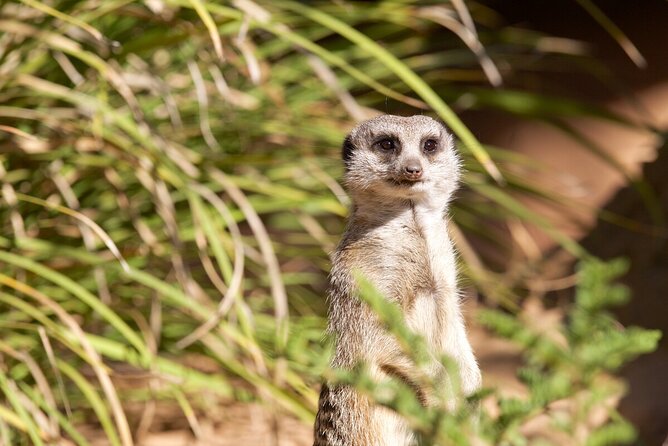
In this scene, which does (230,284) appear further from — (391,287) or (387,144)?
(391,287)

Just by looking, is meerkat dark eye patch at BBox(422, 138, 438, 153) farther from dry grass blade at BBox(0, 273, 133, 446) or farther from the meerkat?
dry grass blade at BBox(0, 273, 133, 446)

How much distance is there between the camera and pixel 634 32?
4.42 meters

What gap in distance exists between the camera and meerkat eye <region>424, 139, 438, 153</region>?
1.95 m

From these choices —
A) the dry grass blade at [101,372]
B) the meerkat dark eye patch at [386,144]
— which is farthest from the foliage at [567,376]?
the dry grass blade at [101,372]

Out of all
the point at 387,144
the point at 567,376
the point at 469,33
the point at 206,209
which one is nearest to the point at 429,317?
the point at 387,144

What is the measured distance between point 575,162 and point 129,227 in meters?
2.21

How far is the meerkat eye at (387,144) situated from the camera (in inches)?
76.5

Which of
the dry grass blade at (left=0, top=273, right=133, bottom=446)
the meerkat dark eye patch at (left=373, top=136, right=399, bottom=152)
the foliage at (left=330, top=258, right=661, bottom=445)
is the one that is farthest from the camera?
the dry grass blade at (left=0, top=273, right=133, bottom=446)

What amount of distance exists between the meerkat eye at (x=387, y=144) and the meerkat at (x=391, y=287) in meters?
0.04

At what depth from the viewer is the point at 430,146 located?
6.43ft

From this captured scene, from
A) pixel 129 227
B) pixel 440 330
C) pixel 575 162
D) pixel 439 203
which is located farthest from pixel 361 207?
pixel 575 162

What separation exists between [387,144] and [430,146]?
0.08m

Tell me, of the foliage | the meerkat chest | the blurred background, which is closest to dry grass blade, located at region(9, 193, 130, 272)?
the blurred background

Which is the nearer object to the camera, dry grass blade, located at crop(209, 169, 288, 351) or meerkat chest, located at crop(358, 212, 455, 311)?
meerkat chest, located at crop(358, 212, 455, 311)
